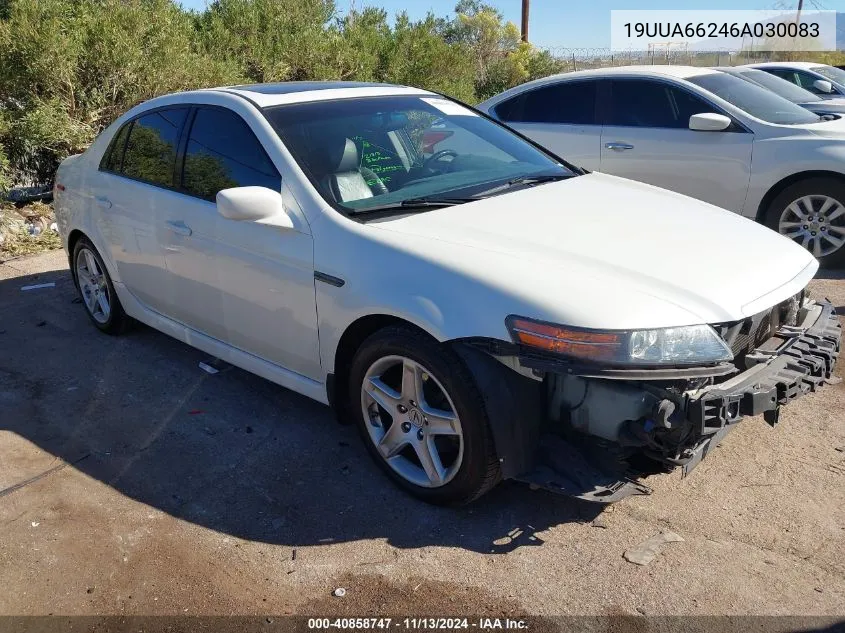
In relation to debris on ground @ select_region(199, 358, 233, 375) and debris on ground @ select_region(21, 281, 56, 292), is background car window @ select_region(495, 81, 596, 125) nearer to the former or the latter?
debris on ground @ select_region(199, 358, 233, 375)

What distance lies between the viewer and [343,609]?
2885 mm

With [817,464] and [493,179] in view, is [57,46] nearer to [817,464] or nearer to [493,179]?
[493,179]

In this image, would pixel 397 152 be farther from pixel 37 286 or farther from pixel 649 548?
pixel 37 286

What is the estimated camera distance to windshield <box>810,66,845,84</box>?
14.0 meters

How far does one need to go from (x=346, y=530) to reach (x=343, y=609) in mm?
487

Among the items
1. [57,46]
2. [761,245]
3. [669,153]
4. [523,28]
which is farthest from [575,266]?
[523,28]

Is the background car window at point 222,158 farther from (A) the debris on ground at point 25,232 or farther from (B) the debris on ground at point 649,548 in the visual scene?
(A) the debris on ground at point 25,232

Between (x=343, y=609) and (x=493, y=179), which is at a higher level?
(x=493, y=179)

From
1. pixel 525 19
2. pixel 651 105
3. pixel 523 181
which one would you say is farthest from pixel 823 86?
pixel 525 19

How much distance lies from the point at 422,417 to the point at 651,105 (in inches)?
197

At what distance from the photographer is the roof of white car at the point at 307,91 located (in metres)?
4.20

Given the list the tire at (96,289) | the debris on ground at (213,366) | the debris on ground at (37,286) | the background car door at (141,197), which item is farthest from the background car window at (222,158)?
the debris on ground at (37,286)

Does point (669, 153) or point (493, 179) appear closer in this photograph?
point (493, 179)

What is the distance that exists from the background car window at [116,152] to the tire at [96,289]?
0.58 metres
